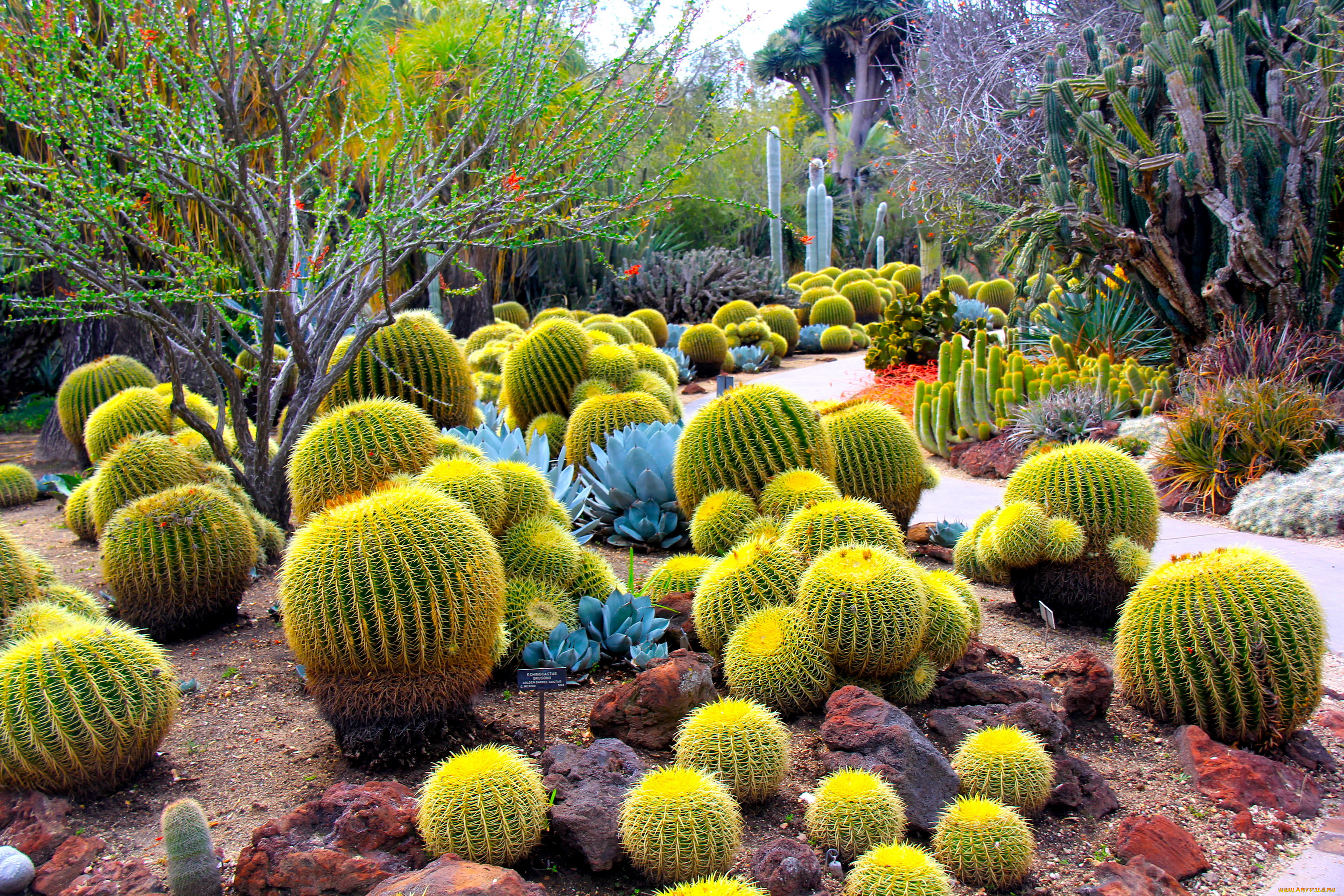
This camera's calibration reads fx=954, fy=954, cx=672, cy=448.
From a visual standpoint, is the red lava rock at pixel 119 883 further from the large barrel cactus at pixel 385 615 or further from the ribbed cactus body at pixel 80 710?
the large barrel cactus at pixel 385 615

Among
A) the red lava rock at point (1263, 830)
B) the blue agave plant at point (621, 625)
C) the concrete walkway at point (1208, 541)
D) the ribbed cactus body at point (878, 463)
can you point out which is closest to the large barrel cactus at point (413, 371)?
the blue agave plant at point (621, 625)

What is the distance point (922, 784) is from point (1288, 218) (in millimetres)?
6904

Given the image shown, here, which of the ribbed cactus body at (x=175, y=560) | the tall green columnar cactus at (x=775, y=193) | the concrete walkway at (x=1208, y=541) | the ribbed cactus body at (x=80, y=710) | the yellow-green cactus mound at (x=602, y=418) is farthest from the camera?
the tall green columnar cactus at (x=775, y=193)

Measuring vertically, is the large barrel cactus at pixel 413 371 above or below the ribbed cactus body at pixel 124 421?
above

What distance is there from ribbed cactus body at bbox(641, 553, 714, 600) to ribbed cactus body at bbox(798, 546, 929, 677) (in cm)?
92

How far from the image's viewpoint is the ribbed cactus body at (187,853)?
7.71ft

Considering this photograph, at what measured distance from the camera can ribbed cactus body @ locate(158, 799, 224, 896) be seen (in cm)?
235

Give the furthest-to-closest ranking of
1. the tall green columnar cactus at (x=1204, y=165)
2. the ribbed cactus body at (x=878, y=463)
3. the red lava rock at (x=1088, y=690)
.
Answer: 1. the tall green columnar cactus at (x=1204, y=165)
2. the ribbed cactus body at (x=878, y=463)
3. the red lava rock at (x=1088, y=690)

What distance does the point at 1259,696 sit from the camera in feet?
10.6

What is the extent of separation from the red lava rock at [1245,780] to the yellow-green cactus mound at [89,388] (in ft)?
24.7

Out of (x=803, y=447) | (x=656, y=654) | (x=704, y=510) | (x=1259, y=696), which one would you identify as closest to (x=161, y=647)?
(x=656, y=654)

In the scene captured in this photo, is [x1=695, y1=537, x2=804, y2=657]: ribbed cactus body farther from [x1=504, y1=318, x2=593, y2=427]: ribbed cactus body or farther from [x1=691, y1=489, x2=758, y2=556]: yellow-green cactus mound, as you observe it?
[x1=504, y1=318, x2=593, y2=427]: ribbed cactus body

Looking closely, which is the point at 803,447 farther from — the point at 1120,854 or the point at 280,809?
the point at 280,809

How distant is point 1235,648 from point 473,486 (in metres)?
2.90
